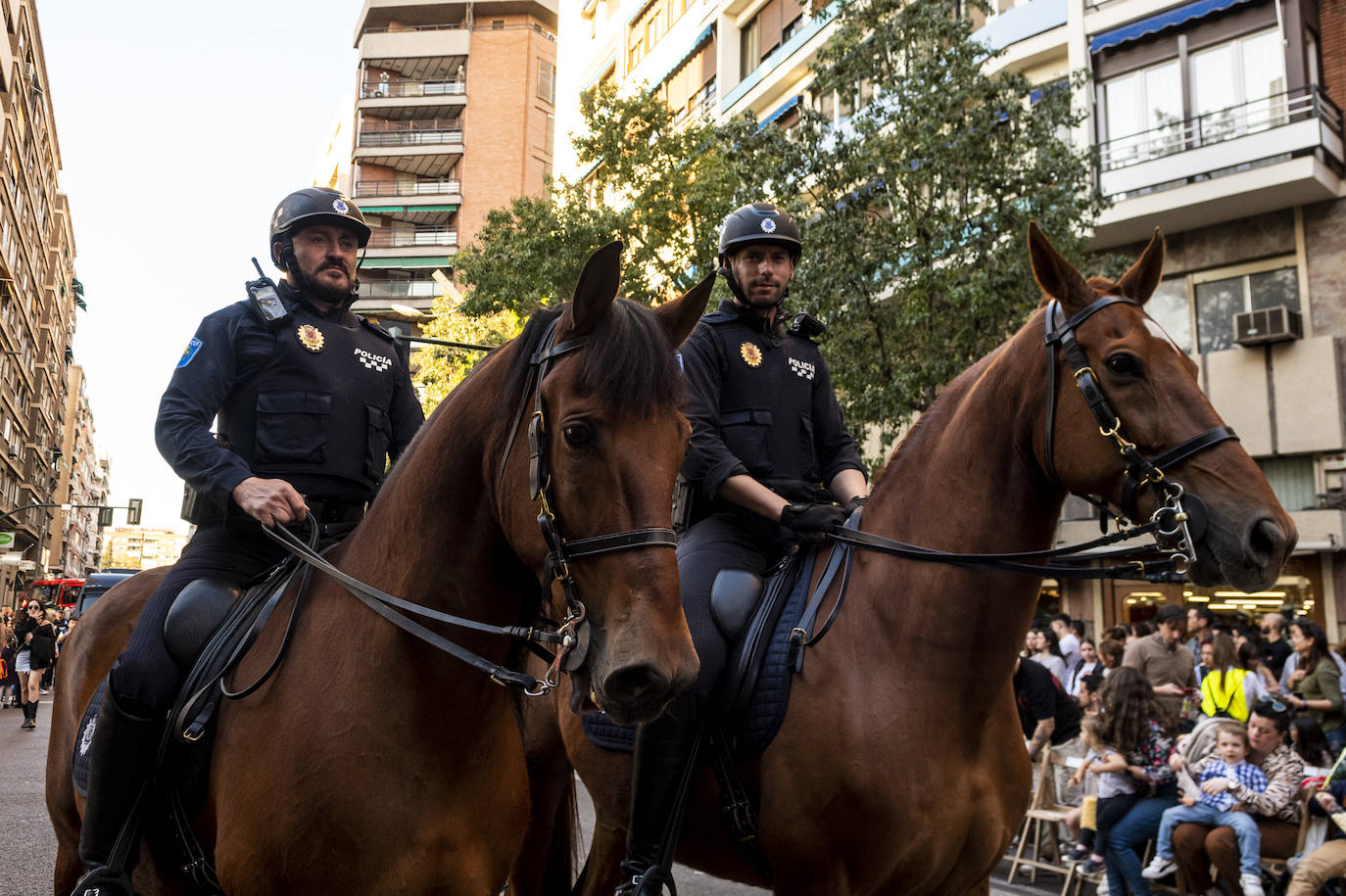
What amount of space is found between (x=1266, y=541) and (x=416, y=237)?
192 ft

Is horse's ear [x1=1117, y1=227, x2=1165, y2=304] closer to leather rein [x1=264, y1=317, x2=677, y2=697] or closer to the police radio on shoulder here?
leather rein [x1=264, y1=317, x2=677, y2=697]

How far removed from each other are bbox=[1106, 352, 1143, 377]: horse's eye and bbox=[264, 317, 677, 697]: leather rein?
4.97 ft

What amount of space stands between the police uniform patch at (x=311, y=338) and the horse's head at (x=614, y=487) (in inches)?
48.0

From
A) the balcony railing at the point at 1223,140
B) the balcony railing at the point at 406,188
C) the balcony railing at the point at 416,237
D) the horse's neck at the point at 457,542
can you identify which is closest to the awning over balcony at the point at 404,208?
the balcony railing at the point at 406,188

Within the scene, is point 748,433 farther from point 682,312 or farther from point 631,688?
point 631,688

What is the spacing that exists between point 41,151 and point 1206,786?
245ft

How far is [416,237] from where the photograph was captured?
191 feet

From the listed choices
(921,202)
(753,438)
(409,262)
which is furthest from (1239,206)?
(409,262)

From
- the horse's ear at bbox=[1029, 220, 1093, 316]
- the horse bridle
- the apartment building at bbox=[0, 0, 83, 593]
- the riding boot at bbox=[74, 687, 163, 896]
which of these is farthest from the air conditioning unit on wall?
the apartment building at bbox=[0, 0, 83, 593]

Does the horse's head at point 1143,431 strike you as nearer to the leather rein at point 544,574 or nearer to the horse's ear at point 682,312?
the horse's ear at point 682,312

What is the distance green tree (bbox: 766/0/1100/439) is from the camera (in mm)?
14906

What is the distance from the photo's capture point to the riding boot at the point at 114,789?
320 cm

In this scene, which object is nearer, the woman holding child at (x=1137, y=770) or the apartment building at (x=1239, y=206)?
the woman holding child at (x=1137, y=770)

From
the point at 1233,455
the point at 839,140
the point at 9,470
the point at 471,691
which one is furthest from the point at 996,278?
the point at 9,470
